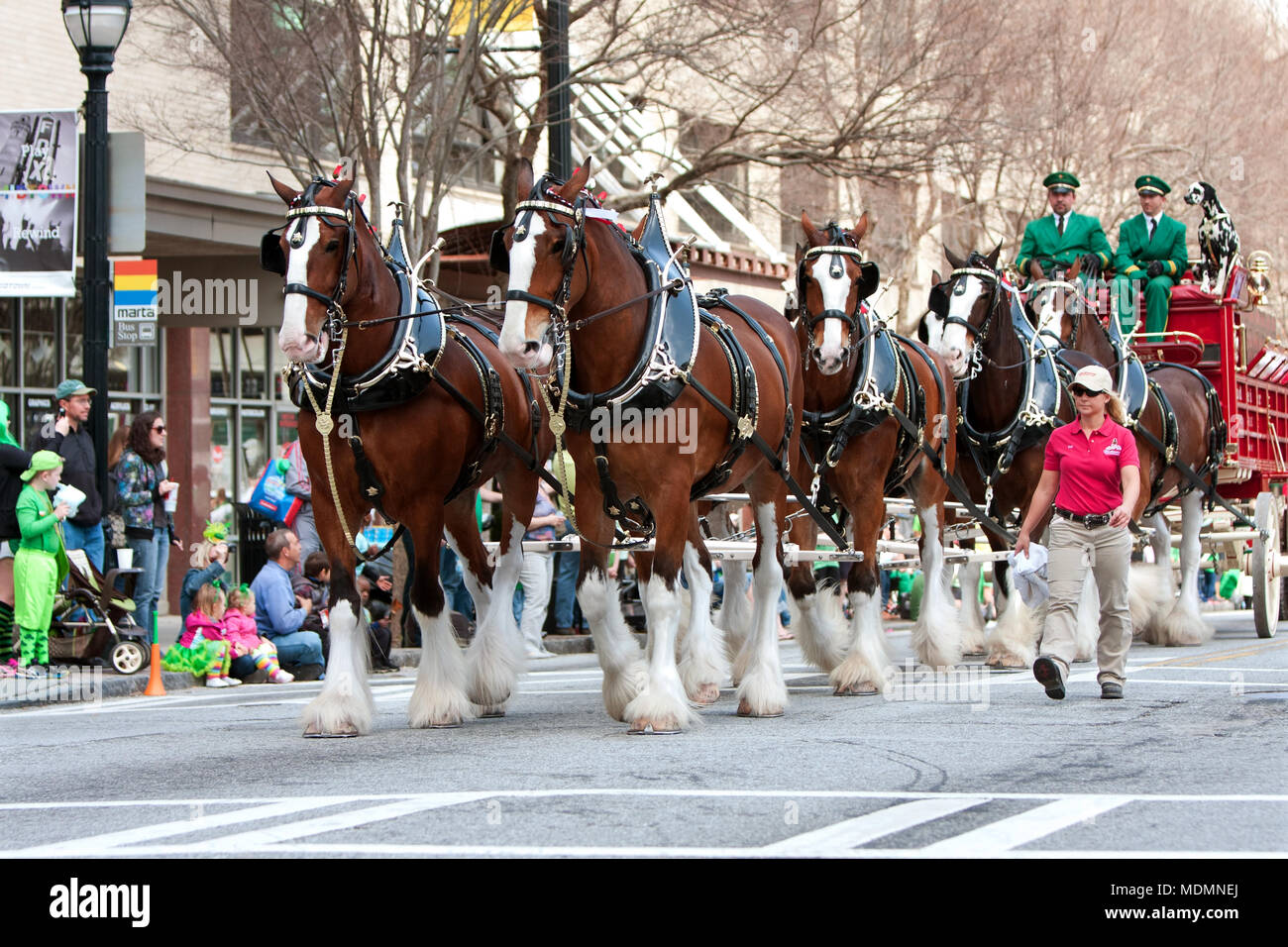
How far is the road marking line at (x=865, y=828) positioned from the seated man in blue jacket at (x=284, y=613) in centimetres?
899

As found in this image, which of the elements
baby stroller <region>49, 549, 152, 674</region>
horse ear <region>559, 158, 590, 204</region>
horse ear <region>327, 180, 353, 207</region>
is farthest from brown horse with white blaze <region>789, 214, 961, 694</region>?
baby stroller <region>49, 549, 152, 674</region>

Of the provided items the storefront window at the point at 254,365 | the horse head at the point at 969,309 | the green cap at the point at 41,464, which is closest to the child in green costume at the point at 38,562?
the green cap at the point at 41,464

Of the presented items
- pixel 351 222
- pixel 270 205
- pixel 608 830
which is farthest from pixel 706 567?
pixel 270 205

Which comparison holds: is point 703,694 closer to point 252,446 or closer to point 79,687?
point 79,687

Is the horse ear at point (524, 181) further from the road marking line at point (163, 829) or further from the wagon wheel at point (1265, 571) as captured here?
the wagon wheel at point (1265, 571)

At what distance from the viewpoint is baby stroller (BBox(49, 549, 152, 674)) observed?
46.0ft

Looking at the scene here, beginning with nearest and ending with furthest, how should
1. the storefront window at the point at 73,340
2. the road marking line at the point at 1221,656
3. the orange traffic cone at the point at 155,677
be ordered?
1. the road marking line at the point at 1221,656
2. the orange traffic cone at the point at 155,677
3. the storefront window at the point at 73,340

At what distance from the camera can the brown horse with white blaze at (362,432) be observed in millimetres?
9117

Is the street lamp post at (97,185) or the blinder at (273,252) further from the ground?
the street lamp post at (97,185)

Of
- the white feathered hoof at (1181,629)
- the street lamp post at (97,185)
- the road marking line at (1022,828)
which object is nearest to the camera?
the road marking line at (1022,828)

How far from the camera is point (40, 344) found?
72.4 ft

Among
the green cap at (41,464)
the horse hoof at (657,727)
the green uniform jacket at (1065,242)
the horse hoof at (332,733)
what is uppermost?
the green uniform jacket at (1065,242)

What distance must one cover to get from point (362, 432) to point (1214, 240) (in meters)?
9.94

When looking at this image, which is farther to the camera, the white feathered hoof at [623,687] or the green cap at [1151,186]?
the green cap at [1151,186]
